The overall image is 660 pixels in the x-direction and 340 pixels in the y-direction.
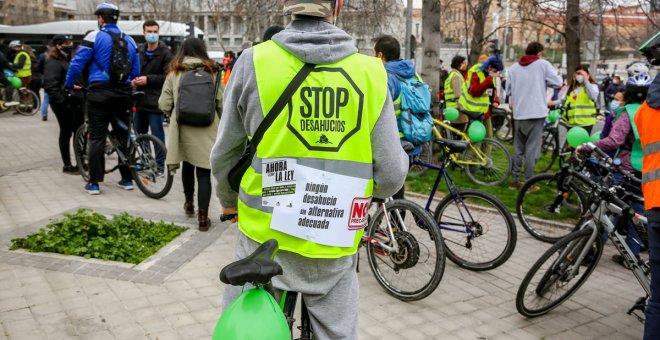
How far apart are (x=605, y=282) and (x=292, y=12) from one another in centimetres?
438

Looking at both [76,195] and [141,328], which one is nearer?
[141,328]

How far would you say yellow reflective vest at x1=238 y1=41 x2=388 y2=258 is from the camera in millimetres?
2178

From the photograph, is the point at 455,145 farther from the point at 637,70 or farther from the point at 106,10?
the point at 106,10

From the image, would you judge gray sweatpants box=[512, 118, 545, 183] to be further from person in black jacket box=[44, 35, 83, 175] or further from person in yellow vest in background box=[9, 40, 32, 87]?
person in yellow vest in background box=[9, 40, 32, 87]

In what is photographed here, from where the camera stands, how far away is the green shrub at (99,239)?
5.05 metres

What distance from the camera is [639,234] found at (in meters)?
5.10

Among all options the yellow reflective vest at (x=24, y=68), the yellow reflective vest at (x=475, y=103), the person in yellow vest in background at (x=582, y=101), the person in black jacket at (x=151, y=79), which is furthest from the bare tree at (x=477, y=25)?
the yellow reflective vest at (x=24, y=68)

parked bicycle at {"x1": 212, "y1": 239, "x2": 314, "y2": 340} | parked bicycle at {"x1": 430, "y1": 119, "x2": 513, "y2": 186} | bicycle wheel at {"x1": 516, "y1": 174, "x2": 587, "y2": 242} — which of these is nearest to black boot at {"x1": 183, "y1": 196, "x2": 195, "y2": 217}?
bicycle wheel at {"x1": 516, "y1": 174, "x2": 587, "y2": 242}

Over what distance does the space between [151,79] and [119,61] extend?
0.65m

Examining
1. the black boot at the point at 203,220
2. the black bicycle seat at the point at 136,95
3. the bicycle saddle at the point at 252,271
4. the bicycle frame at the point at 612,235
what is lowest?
the black boot at the point at 203,220

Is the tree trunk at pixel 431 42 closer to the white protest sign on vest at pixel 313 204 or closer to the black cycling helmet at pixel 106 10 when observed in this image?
the black cycling helmet at pixel 106 10

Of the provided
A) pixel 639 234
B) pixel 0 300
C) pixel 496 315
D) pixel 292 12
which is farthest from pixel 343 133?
pixel 639 234

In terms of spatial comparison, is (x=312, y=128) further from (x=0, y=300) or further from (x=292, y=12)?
(x=0, y=300)

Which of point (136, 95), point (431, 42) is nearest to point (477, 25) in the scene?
point (431, 42)
